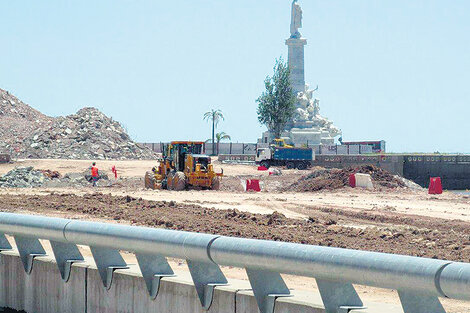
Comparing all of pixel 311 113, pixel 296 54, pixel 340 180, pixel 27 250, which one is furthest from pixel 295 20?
pixel 27 250

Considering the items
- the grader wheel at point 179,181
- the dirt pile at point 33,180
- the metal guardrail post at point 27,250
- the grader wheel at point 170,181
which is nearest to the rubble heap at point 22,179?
the dirt pile at point 33,180

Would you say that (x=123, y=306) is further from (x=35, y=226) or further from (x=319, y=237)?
(x=319, y=237)

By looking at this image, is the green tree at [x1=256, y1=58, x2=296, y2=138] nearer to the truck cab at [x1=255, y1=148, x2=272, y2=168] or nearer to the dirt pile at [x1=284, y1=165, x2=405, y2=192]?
the truck cab at [x1=255, y1=148, x2=272, y2=168]

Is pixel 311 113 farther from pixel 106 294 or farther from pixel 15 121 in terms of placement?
pixel 106 294

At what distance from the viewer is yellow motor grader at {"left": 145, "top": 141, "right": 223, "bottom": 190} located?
3519 centimetres

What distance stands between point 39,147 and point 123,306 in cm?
6960

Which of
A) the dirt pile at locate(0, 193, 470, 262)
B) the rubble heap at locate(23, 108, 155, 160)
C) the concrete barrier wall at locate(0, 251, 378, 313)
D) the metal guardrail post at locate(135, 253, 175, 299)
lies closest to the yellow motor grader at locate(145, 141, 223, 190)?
the dirt pile at locate(0, 193, 470, 262)

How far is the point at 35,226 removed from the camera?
8.23m

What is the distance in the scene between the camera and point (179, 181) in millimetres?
34750

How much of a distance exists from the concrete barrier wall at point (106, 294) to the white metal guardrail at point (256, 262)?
0.36ft

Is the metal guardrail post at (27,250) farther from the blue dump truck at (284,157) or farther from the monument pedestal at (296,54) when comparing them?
the monument pedestal at (296,54)

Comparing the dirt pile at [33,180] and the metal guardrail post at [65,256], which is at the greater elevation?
the metal guardrail post at [65,256]

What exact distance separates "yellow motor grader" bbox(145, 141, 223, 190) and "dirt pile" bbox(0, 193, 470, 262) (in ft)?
28.0

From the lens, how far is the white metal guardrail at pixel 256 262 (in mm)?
4777
